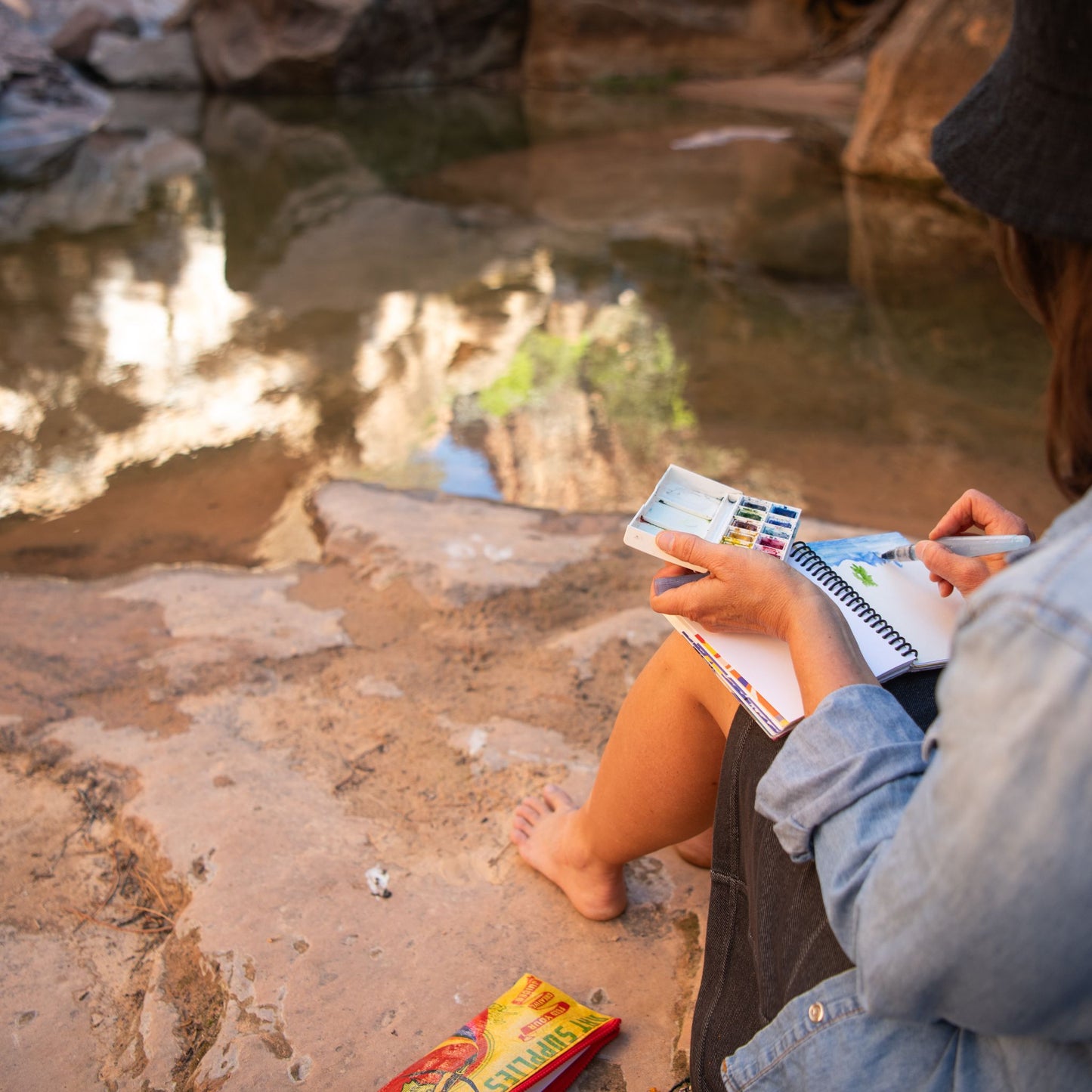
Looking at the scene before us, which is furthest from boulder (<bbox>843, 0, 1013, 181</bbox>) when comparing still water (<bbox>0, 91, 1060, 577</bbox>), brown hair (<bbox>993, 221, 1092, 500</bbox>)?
brown hair (<bbox>993, 221, 1092, 500</bbox>)

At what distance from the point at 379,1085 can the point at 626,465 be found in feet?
7.04

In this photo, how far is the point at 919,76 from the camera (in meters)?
6.07

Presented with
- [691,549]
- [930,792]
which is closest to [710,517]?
[691,549]

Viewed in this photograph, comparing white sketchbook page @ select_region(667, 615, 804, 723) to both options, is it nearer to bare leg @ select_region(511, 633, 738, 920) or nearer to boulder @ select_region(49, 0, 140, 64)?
bare leg @ select_region(511, 633, 738, 920)

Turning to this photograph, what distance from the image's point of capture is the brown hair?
1349 millimetres

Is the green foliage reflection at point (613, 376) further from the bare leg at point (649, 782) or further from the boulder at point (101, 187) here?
the boulder at point (101, 187)

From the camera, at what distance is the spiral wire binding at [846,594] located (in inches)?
45.4

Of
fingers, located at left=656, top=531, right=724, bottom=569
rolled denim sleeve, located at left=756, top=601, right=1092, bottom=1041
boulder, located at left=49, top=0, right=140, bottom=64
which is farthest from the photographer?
boulder, located at left=49, top=0, right=140, bottom=64

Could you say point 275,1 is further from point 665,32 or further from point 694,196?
point 694,196

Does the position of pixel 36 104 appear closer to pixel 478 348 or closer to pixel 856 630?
pixel 478 348

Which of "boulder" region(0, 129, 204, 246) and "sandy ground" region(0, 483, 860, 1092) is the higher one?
"boulder" region(0, 129, 204, 246)

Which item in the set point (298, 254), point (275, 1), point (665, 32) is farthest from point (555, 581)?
point (665, 32)

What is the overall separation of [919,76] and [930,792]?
644cm

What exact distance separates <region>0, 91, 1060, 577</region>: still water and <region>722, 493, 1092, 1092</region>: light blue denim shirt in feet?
6.82
